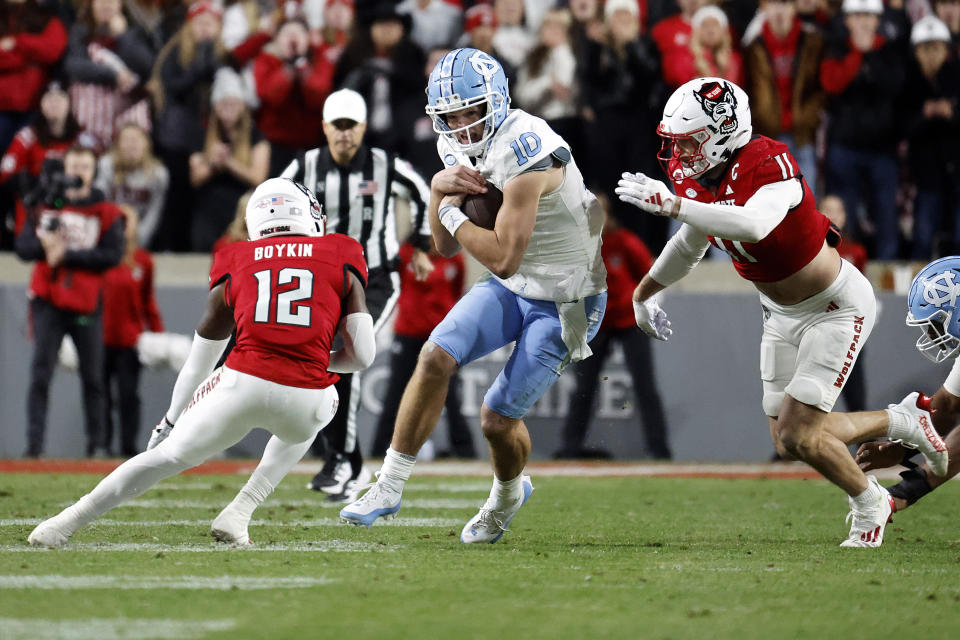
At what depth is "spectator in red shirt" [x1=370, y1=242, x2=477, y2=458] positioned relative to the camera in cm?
910

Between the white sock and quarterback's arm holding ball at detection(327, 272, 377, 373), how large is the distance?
71 cm

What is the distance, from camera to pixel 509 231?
464cm

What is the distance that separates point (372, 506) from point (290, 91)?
5.69 metres

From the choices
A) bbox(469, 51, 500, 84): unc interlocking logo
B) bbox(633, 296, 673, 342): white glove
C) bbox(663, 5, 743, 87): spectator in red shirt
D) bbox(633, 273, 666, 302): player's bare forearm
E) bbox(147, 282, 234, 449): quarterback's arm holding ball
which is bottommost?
bbox(147, 282, 234, 449): quarterback's arm holding ball

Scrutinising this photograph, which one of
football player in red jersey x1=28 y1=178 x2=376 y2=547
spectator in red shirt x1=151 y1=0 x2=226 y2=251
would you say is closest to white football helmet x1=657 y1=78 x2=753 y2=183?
football player in red jersey x1=28 y1=178 x2=376 y2=547

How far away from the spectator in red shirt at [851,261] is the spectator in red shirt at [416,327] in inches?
97.8

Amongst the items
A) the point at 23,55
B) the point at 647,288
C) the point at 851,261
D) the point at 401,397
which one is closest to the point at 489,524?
the point at 647,288

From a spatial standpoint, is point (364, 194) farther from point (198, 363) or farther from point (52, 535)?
point (52, 535)

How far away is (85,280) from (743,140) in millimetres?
5549

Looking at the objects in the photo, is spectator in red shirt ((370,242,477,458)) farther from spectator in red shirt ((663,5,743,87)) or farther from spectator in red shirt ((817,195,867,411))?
spectator in red shirt ((817,195,867,411))

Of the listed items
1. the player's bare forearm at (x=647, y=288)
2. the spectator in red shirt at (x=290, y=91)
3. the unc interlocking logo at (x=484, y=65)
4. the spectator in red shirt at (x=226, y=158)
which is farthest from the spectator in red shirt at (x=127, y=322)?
the unc interlocking logo at (x=484, y=65)

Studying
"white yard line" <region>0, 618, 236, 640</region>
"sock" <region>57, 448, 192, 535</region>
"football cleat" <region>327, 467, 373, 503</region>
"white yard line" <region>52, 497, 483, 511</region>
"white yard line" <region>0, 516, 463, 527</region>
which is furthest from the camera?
"football cleat" <region>327, 467, 373, 503</region>

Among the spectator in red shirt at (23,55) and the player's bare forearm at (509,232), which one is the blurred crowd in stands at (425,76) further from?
the player's bare forearm at (509,232)

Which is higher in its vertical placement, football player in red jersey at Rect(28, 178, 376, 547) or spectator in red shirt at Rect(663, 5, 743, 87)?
spectator in red shirt at Rect(663, 5, 743, 87)
